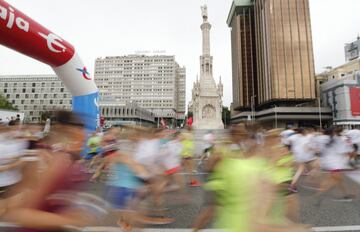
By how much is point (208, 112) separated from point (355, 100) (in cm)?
3388

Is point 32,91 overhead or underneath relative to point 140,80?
underneath

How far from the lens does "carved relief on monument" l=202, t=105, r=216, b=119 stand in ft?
135

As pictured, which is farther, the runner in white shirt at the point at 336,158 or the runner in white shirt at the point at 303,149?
the runner in white shirt at the point at 303,149

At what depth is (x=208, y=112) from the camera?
135ft

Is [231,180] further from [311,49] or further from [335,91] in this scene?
[311,49]

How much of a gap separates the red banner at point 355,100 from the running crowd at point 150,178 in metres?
52.6

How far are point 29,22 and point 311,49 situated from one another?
7069 cm

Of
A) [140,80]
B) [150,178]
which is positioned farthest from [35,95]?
[150,178]

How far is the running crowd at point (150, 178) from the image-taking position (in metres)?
1.63

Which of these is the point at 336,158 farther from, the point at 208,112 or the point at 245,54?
the point at 245,54

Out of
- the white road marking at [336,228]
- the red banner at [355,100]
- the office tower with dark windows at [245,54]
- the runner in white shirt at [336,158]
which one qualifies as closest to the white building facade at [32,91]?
the office tower with dark windows at [245,54]

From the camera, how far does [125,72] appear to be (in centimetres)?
12225

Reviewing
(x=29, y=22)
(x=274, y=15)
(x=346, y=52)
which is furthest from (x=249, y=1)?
(x=29, y=22)

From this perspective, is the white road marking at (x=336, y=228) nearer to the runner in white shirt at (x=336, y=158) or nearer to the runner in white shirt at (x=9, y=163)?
the runner in white shirt at (x=336, y=158)
